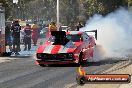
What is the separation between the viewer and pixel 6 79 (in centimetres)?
1417

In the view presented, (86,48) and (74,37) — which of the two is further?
(74,37)

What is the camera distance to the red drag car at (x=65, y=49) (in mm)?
18000

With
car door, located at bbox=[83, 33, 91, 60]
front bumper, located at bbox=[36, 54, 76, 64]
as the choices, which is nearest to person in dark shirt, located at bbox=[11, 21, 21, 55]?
car door, located at bbox=[83, 33, 91, 60]

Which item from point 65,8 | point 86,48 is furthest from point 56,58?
point 65,8

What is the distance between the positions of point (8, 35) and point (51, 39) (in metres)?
7.94

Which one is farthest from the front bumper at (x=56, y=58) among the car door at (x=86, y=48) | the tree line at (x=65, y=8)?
the tree line at (x=65, y=8)

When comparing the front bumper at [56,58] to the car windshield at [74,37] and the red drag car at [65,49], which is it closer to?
the red drag car at [65,49]

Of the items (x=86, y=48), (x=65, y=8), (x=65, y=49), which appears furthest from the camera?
(x=65, y=8)

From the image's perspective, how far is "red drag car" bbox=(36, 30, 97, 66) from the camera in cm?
1800

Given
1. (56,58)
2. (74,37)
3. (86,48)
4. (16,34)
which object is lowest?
(56,58)

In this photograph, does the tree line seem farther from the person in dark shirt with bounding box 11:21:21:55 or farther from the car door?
the car door

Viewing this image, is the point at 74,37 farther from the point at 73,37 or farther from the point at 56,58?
the point at 56,58

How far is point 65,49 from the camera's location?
59.6ft

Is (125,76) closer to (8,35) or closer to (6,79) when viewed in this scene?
(6,79)
